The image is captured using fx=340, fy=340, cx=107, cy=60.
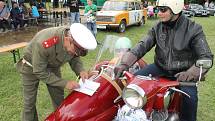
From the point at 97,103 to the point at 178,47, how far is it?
107cm

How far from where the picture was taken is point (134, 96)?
3020 millimetres

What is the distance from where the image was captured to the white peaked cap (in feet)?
10.8

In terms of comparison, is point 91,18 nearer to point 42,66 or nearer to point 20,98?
point 20,98

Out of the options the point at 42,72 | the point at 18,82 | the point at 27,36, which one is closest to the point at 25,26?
the point at 27,36

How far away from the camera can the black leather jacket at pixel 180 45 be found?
361cm

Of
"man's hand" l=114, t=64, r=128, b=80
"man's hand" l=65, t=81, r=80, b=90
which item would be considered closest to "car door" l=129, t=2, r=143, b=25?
"man's hand" l=114, t=64, r=128, b=80

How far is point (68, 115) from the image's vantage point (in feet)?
10.8

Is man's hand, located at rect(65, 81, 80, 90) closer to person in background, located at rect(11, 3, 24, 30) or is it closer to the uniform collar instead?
the uniform collar

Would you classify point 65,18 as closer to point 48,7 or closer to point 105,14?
point 48,7

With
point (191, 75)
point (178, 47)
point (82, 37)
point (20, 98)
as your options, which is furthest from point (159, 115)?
point (20, 98)

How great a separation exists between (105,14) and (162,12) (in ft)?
44.7

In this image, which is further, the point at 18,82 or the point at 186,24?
the point at 18,82

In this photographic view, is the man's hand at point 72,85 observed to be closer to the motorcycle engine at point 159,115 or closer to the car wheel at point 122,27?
the motorcycle engine at point 159,115

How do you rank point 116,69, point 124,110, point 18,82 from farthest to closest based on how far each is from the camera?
point 18,82 < point 116,69 < point 124,110
